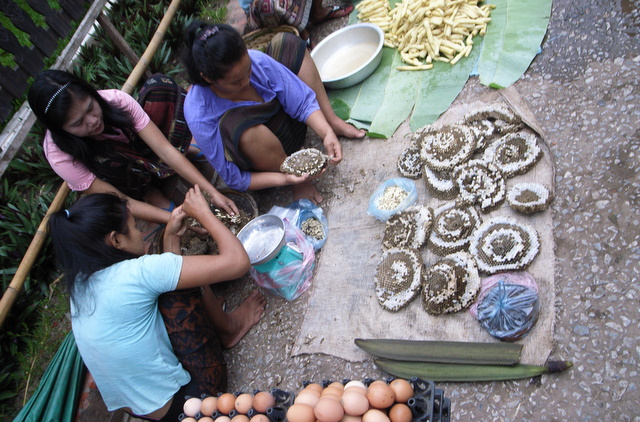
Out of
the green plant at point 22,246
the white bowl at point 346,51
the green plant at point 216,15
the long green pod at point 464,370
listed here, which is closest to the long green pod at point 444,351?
the long green pod at point 464,370

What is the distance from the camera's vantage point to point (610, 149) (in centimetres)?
226

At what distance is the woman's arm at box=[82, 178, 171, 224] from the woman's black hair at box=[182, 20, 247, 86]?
104 cm

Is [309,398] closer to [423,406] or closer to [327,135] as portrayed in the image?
[423,406]

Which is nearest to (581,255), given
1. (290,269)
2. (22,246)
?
(290,269)

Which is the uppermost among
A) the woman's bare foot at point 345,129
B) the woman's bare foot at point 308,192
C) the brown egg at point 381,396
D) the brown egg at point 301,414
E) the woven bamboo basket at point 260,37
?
the woven bamboo basket at point 260,37

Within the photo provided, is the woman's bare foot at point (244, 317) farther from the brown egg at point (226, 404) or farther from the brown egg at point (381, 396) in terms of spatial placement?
the brown egg at point (381, 396)

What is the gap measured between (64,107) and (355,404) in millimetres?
2123

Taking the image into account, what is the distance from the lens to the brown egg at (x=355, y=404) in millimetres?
1446

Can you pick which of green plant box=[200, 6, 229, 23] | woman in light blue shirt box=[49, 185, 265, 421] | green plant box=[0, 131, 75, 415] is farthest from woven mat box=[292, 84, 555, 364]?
green plant box=[200, 6, 229, 23]

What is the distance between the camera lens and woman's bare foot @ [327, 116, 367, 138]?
10.5ft

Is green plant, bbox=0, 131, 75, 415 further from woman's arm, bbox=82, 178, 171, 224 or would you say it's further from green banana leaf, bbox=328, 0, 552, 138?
green banana leaf, bbox=328, 0, 552, 138

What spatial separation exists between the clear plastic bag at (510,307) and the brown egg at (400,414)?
0.75m

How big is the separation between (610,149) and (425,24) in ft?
5.27

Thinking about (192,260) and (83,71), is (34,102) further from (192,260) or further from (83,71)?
(83,71)
